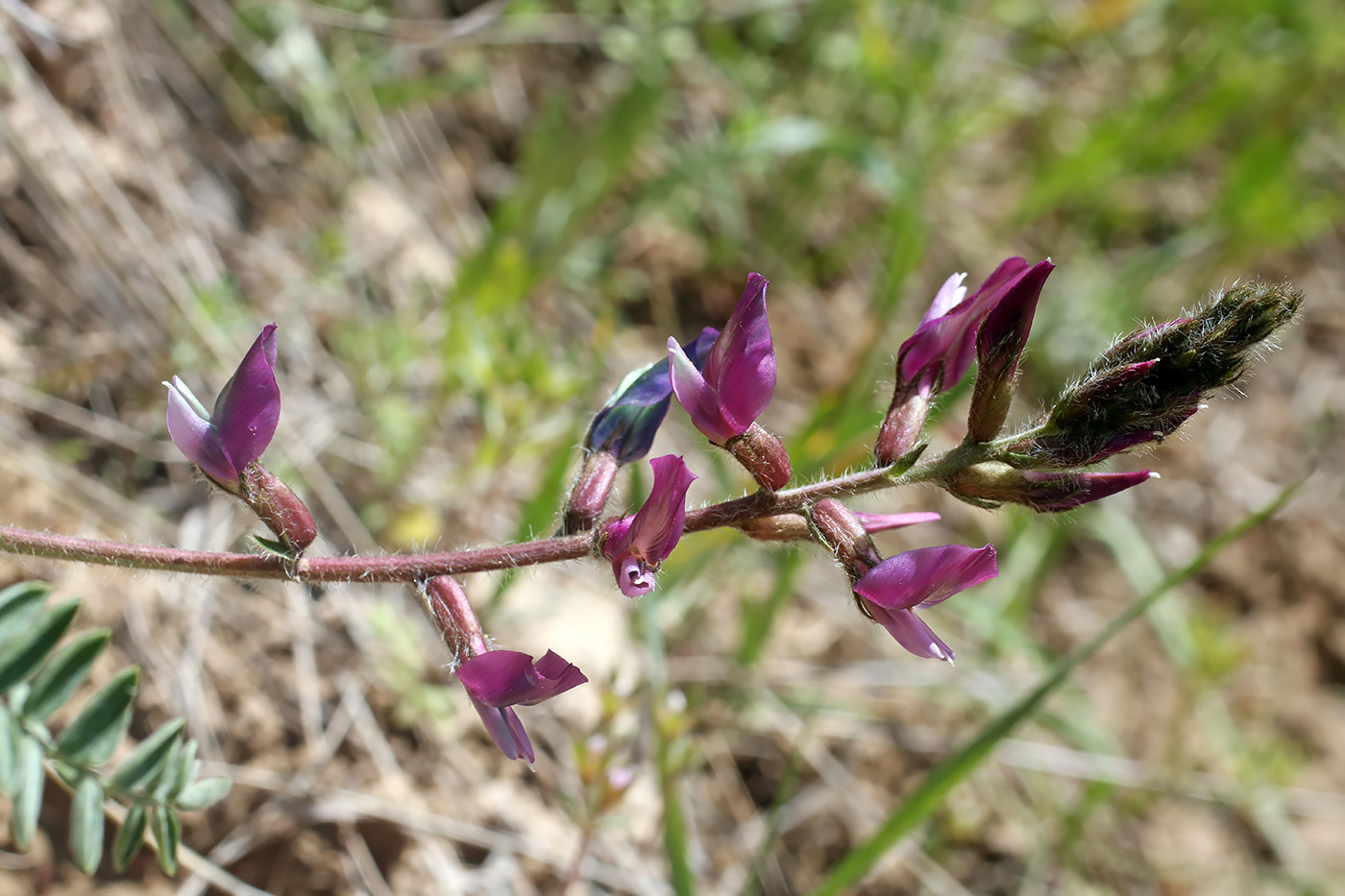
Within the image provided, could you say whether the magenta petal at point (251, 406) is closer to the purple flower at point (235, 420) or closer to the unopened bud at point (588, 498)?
the purple flower at point (235, 420)

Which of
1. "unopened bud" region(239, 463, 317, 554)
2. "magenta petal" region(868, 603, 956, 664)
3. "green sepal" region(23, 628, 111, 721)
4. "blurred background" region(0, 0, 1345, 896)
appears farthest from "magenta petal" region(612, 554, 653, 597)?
"green sepal" region(23, 628, 111, 721)

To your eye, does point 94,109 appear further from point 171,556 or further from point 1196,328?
point 1196,328

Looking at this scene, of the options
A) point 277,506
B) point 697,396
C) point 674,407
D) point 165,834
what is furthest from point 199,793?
point 674,407

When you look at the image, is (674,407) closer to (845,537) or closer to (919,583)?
(845,537)

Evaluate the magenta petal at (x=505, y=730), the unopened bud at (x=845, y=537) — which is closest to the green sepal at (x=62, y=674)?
the magenta petal at (x=505, y=730)

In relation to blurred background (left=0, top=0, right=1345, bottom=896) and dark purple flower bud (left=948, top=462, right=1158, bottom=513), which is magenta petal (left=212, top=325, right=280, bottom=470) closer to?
blurred background (left=0, top=0, right=1345, bottom=896)

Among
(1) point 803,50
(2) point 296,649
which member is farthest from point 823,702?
(1) point 803,50
